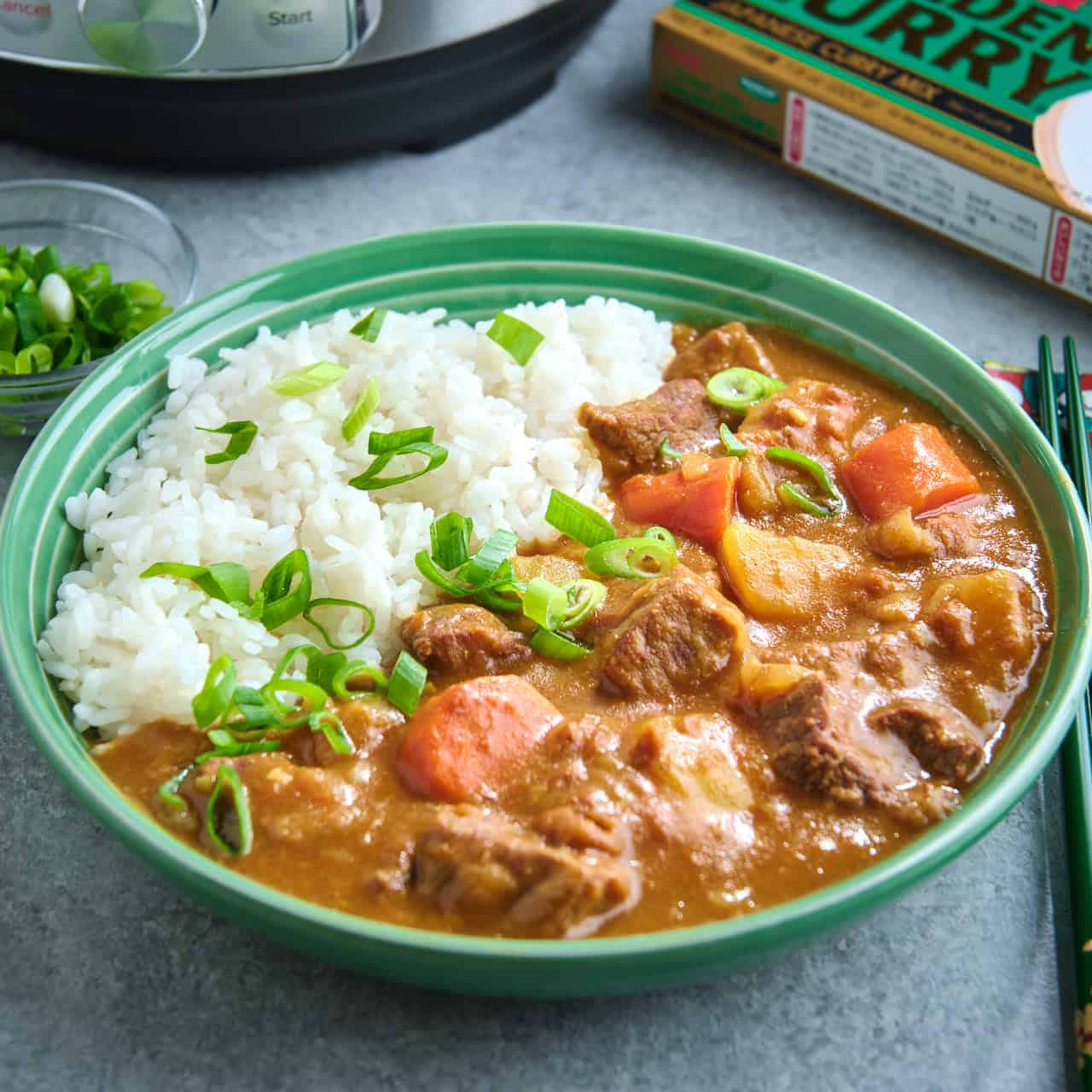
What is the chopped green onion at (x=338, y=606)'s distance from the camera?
2814 millimetres

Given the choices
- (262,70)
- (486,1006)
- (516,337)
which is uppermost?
(262,70)

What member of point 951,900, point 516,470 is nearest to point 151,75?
point 516,470

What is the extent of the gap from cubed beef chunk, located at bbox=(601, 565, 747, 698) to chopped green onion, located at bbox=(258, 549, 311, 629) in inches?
26.4

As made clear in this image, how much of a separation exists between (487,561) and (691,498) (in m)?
0.51

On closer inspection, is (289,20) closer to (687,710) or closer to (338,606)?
(338,606)

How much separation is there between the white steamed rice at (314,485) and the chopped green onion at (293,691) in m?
0.18

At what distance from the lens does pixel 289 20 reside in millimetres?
3730

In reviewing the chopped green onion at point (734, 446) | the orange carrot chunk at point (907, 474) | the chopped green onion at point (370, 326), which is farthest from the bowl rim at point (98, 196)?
the orange carrot chunk at point (907, 474)

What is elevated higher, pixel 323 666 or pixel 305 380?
pixel 305 380

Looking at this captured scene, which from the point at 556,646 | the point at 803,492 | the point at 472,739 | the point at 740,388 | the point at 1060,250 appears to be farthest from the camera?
the point at 1060,250

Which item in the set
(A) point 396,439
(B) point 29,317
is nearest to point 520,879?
(A) point 396,439

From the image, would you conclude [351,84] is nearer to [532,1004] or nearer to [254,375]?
[254,375]

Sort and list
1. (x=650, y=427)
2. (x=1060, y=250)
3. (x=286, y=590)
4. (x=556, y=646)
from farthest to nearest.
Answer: (x=1060, y=250), (x=650, y=427), (x=286, y=590), (x=556, y=646)

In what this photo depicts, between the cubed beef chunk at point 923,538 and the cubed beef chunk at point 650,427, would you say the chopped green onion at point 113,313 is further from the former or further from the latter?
the cubed beef chunk at point 923,538
